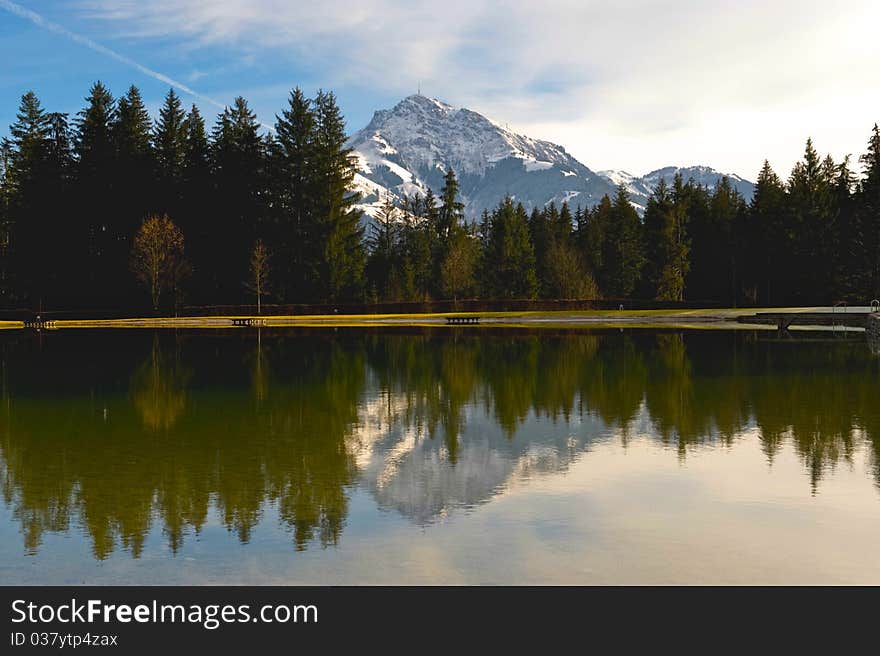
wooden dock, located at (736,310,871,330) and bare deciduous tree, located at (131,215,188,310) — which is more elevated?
bare deciduous tree, located at (131,215,188,310)

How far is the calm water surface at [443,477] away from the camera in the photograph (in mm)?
8945

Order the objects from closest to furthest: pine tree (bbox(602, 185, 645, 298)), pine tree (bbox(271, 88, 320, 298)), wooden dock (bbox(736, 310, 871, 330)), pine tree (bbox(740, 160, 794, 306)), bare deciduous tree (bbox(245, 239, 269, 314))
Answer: wooden dock (bbox(736, 310, 871, 330))
bare deciduous tree (bbox(245, 239, 269, 314))
pine tree (bbox(271, 88, 320, 298))
pine tree (bbox(740, 160, 794, 306))
pine tree (bbox(602, 185, 645, 298))

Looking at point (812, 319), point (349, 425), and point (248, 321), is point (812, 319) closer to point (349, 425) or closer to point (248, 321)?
point (248, 321)

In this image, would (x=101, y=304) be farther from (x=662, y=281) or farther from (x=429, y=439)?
(x=429, y=439)

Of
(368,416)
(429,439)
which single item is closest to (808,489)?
(429,439)

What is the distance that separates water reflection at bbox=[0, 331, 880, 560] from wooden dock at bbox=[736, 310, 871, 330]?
1854 centimetres

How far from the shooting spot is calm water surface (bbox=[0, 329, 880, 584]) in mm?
8945

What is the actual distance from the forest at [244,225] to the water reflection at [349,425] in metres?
51.5

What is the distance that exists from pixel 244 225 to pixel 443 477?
263ft

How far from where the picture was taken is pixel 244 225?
294 feet

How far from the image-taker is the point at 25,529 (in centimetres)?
1021

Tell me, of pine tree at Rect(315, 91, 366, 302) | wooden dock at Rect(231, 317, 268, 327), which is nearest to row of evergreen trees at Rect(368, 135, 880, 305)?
pine tree at Rect(315, 91, 366, 302)

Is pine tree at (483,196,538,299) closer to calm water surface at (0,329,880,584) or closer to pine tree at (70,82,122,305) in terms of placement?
pine tree at (70,82,122,305)

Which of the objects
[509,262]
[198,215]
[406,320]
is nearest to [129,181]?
[198,215]
